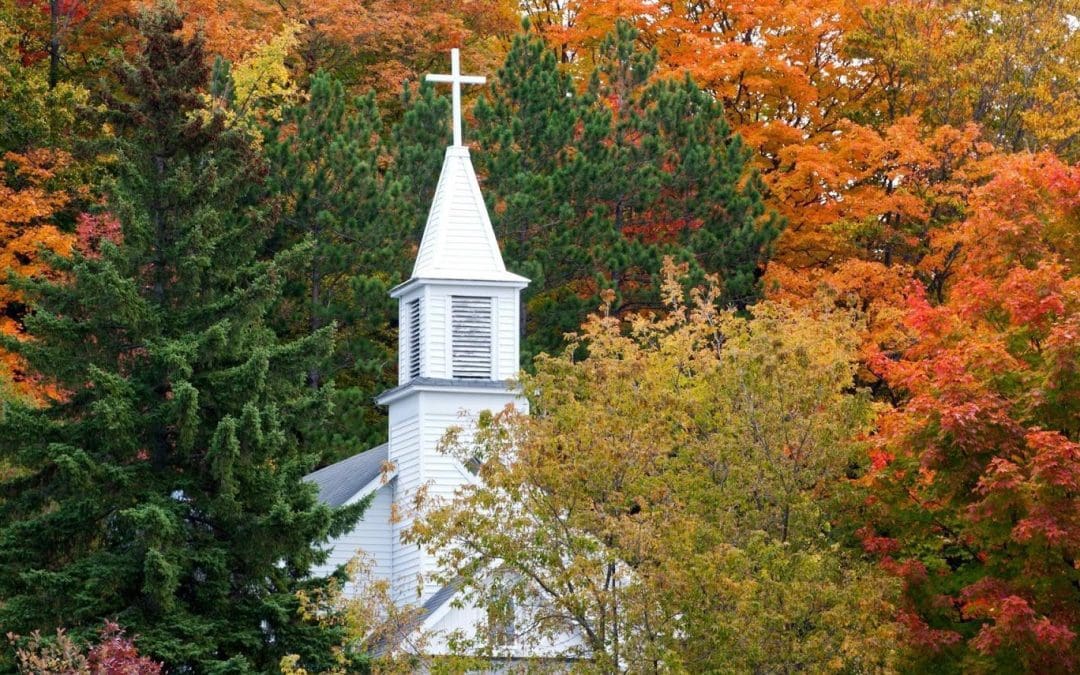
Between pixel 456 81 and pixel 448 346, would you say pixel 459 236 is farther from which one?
pixel 456 81

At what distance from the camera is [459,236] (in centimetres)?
3641

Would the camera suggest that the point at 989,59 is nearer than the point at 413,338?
No

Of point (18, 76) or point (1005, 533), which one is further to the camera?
point (18, 76)

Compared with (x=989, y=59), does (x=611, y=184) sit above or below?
below

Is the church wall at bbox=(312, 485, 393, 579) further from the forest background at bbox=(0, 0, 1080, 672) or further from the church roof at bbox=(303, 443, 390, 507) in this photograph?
the forest background at bbox=(0, 0, 1080, 672)

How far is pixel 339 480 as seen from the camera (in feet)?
126

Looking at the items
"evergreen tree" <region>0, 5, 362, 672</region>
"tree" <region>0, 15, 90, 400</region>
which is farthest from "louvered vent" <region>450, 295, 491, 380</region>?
"tree" <region>0, 15, 90, 400</region>

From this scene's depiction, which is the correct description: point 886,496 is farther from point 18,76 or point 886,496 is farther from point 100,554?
point 18,76

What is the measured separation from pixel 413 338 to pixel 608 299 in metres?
9.24

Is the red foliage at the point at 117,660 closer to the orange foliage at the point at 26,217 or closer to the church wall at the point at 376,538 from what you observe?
the church wall at the point at 376,538

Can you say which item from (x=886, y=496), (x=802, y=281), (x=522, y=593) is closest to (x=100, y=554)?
(x=522, y=593)

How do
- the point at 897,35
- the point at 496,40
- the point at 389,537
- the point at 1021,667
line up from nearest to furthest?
the point at 1021,667, the point at 389,537, the point at 897,35, the point at 496,40

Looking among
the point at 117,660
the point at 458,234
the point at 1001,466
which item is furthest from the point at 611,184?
the point at 117,660

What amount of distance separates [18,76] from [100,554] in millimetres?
21417
